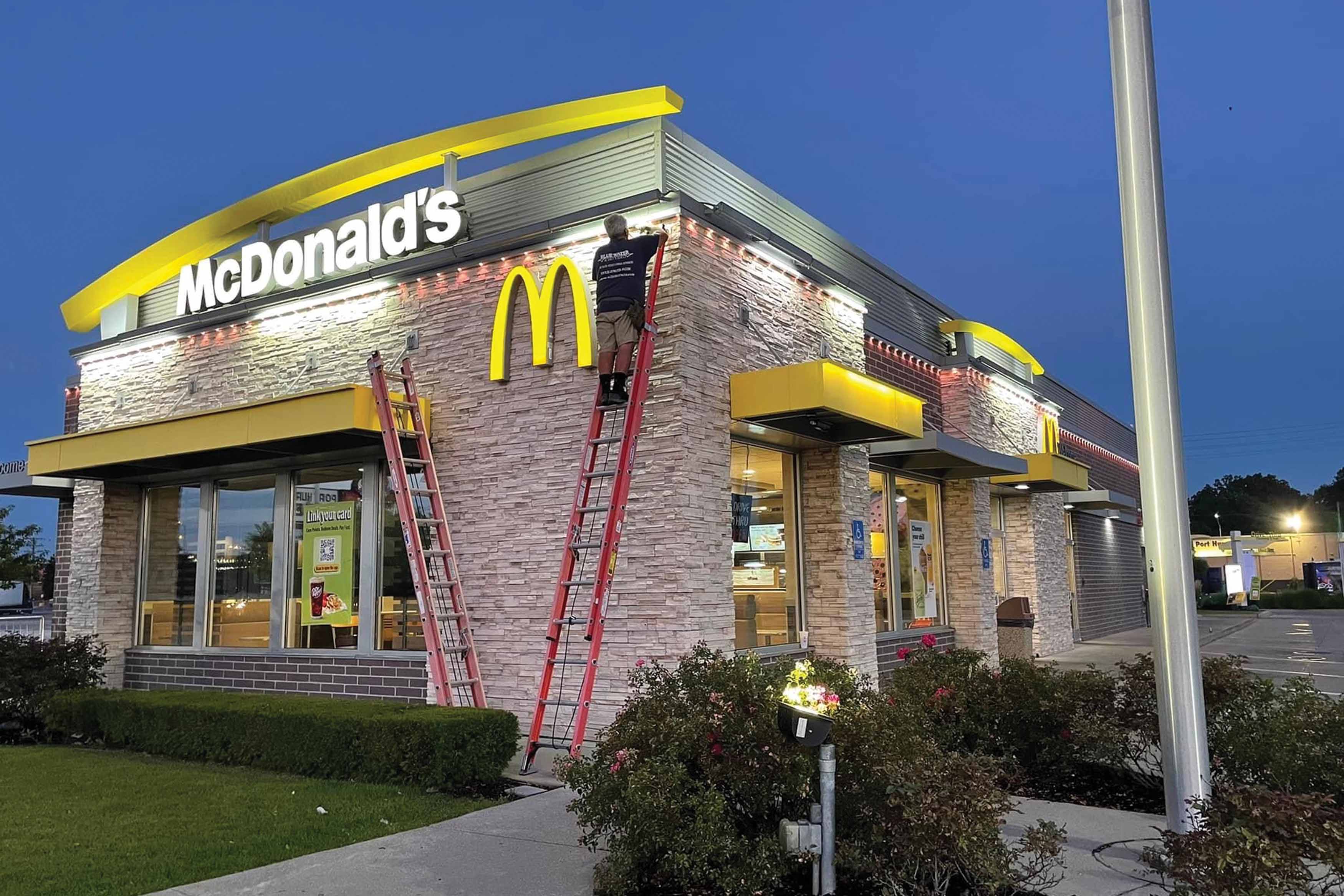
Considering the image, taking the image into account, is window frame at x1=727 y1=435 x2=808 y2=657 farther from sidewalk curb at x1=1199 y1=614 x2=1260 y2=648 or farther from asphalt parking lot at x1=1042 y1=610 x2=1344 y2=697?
sidewalk curb at x1=1199 y1=614 x2=1260 y2=648

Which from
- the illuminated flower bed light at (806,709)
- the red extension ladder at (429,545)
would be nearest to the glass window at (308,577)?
the red extension ladder at (429,545)

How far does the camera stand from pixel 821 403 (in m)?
9.94

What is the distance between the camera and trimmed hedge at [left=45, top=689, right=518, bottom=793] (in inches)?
331

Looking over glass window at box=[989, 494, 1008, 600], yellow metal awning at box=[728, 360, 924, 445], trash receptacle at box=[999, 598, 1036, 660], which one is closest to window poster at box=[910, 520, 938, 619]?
trash receptacle at box=[999, 598, 1036, 660]

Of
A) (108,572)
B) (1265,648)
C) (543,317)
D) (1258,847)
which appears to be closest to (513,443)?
(543,317)

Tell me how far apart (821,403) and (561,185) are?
4.10 metres

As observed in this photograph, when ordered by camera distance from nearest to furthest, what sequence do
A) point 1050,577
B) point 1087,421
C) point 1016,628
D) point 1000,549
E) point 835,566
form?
1. point 835,566
2. point 1016,628
3. point 1000,549
4. point 1050,577
5. point 1087,421

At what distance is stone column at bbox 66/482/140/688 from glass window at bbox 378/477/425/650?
16.5ft

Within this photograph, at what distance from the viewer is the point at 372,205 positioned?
12.6m

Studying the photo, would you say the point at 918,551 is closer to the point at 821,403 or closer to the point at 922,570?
the point at 922,570

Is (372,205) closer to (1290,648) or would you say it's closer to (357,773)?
(357,773)

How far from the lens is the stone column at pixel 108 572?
46.0ft

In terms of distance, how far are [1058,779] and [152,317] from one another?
46.7ft

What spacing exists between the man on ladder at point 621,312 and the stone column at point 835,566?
11.9 feet
